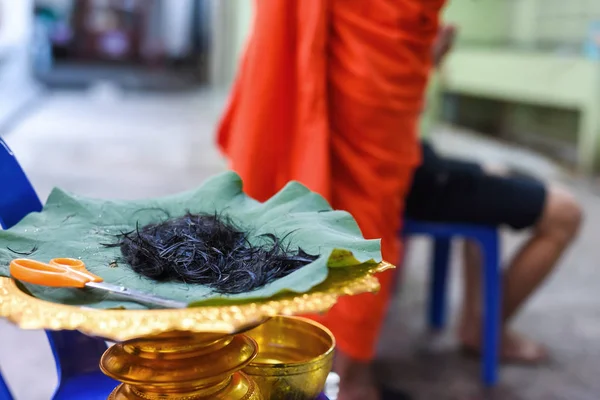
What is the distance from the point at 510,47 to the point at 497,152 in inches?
57.4

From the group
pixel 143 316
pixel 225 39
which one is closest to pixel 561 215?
pixel 143 316

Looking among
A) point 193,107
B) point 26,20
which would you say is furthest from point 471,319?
point 26,20

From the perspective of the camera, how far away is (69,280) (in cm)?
56

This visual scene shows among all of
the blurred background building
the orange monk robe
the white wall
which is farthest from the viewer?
the white wall

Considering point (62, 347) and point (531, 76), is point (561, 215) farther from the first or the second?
point (531, 76)

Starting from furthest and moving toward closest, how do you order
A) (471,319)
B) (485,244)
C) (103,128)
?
(103,128), (471,319), (485,244)

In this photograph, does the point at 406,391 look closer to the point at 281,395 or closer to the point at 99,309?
the point at 281,395

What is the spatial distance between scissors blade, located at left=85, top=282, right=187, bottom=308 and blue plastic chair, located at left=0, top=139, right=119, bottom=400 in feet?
0.95

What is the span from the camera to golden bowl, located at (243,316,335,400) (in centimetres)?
70

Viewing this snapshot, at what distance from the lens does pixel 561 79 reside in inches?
193

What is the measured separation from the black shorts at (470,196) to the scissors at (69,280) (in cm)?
120

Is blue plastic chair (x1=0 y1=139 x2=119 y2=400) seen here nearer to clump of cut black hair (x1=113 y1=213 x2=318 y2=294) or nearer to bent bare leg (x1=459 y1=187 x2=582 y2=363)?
clump of cut black hair (x1=113 y1=213 x2=318 y2=294)

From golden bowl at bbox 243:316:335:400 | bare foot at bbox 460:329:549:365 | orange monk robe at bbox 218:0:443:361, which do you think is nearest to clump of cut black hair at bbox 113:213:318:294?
golden bowl at bbox 243:316:335:400

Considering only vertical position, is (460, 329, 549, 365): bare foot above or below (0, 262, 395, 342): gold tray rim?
below
